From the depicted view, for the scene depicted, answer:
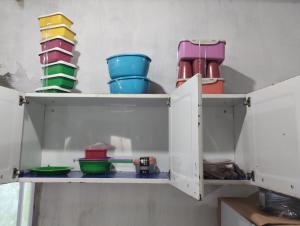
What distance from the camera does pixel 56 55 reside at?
1.45 m

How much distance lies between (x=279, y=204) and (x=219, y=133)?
54cm

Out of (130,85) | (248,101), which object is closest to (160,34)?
(130,85)

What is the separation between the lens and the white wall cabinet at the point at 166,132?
41.2 inches

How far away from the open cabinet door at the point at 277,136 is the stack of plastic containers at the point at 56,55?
100 centimetres

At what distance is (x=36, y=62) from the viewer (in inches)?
69.1

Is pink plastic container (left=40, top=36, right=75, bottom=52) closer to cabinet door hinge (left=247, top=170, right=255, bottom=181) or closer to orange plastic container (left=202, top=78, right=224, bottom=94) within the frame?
orange plastic container (left=202, top=78, right=224, bottom=94)

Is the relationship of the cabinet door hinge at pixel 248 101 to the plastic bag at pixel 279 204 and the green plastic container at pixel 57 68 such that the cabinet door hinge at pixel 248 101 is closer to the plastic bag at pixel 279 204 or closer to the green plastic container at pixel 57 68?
the plastic bag at pixel 279 204

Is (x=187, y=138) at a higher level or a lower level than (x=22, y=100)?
lower

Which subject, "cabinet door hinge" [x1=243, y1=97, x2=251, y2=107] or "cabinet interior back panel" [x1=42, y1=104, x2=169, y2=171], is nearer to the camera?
"cabinet door hinge" [x1=243, y1=97, x2=251, y2=107]

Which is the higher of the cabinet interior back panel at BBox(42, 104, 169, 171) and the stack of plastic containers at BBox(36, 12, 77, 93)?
the stack of plastic containers at BBox(36, 12, 77, 93)

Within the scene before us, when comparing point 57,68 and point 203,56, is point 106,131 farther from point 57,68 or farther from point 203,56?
point 203,56

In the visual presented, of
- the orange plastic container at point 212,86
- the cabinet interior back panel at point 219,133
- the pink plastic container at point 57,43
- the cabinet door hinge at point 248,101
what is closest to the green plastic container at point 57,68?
the pink plastic container at point 57,43

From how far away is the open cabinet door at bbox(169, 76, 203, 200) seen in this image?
0.98 metres

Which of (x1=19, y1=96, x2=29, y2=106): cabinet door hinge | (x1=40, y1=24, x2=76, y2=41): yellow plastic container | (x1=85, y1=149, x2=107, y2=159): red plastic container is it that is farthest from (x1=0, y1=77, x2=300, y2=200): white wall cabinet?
(x1=40, y1=24, x2=76, y2=41): yellow plastic container
